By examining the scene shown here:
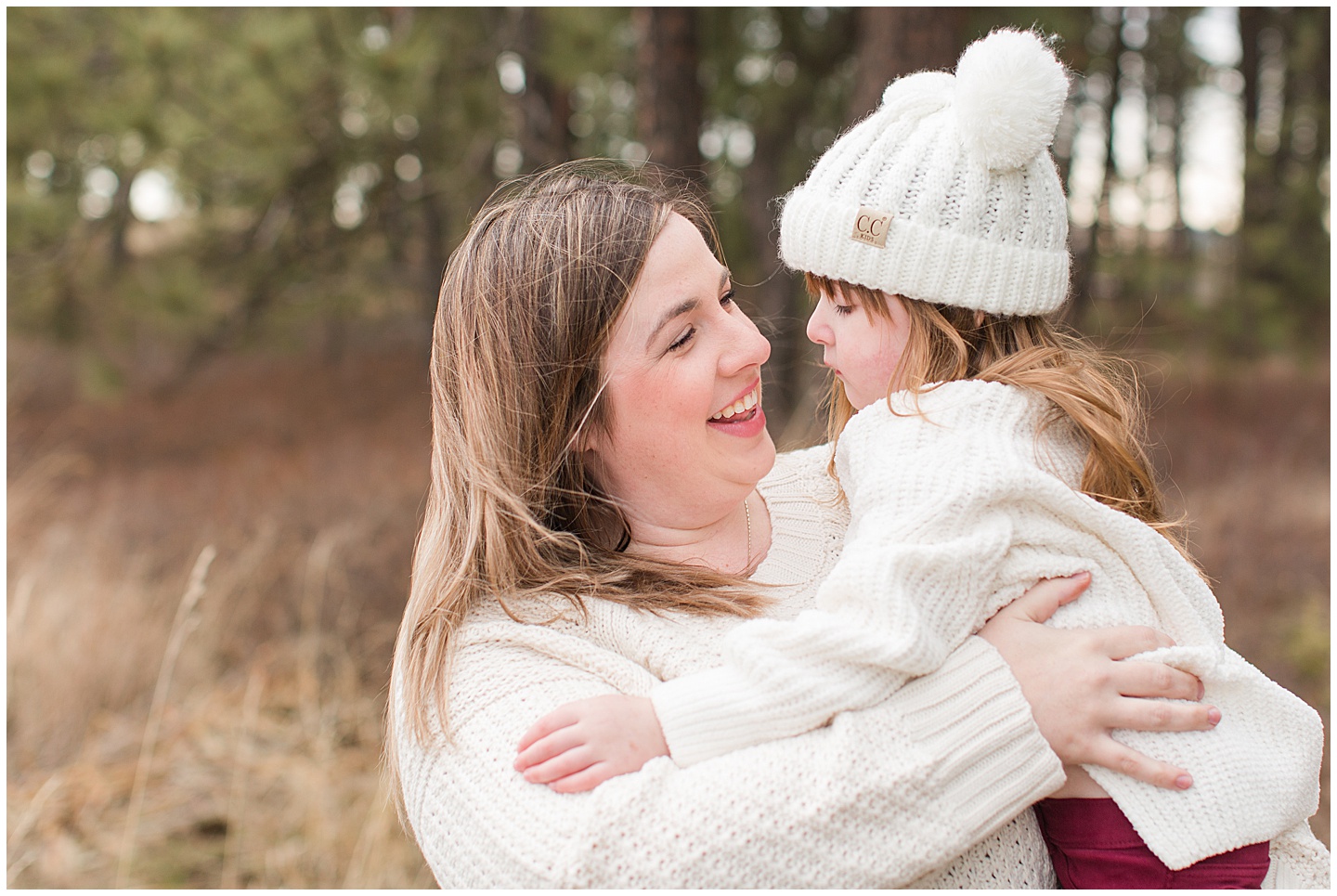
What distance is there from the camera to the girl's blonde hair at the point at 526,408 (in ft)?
5.40

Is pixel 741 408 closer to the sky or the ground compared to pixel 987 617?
closer to the sky

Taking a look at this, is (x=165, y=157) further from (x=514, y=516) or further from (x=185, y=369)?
(x=514, y=516)

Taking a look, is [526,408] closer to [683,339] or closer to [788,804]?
[683,339]

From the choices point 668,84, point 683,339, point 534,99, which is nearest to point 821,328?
point 683,339

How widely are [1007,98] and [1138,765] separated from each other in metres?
1.00

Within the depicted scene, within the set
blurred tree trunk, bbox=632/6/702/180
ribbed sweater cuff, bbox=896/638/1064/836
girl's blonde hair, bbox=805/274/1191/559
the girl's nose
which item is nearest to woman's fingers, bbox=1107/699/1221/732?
ribbed sweater cuff, bbox=896/638/1064/836

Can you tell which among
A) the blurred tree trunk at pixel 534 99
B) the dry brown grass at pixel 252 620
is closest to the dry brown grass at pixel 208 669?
the dry brown grass at pixel 252 620

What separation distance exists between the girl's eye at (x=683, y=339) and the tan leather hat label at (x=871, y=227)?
329 mm

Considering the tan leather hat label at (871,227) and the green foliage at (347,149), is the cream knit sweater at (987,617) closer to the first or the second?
Answer: the tan leather hat label at (871,227)

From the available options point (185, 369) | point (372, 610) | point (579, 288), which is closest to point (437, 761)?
point (579, 288)

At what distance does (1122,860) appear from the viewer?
1.45 metres

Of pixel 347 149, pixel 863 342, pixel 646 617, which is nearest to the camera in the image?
pixel 646 617

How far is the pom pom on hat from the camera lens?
1.66 meters

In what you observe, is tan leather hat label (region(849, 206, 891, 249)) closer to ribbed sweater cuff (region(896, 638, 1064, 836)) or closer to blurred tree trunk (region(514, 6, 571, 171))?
ribbed sweater cuff (region(896, 638, 1064, 836))
